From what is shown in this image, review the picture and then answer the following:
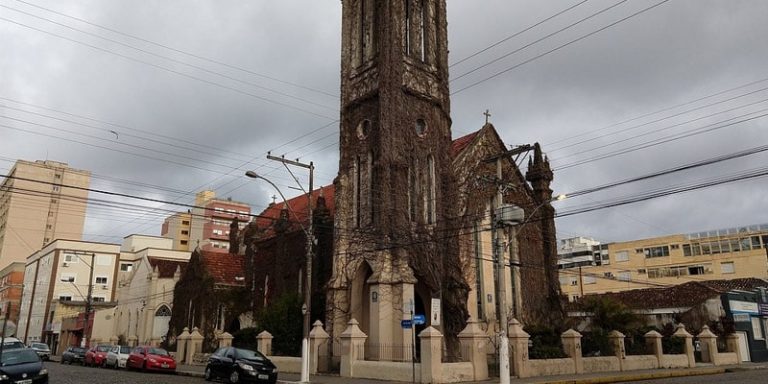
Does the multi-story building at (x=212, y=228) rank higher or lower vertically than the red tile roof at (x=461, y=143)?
higher

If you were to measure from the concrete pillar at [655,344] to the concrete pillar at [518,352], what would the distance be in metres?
10.7

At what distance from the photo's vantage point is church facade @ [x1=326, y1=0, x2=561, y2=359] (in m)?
28.3

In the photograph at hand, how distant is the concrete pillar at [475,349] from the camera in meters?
21.8

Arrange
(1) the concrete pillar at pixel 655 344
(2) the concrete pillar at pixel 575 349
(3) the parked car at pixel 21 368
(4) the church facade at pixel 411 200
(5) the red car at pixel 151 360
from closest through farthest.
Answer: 1. (3) the parked car at pixel 21 368
2. (2) the concrete pillar at pixel 575 349
3. (4) the church facade at pixel 411 200
4. (5) the red car at pixel 151 360
5. (1) the concrete pillar at pixel 655 344

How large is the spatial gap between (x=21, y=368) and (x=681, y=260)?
69.5 meters

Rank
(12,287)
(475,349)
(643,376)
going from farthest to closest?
(12,287) < (643,376) < (475,349)

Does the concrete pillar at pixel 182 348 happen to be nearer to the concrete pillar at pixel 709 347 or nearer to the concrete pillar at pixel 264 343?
the concrete pillar at pixel 264 343

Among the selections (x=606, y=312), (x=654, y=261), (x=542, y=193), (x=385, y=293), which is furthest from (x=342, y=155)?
(x=654, y=261)

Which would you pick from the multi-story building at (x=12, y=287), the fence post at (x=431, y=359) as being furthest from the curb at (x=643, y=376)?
Result: the multi-story building at (x=12, y=287)

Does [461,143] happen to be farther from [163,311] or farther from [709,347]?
[163,311]

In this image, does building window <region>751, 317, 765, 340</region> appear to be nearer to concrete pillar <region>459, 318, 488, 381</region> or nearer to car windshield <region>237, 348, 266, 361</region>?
concrete pillar <region>459, 318, 488, 381</region>

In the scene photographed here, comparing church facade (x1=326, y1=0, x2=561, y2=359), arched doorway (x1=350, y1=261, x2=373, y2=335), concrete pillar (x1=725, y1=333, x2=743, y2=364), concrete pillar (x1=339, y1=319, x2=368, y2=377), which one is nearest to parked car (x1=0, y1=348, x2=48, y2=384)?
concrete pillar (x1=339, y1=319, x2=368, y2=377)

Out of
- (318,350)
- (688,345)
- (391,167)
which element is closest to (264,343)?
(318,350)

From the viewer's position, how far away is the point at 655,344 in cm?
3066
